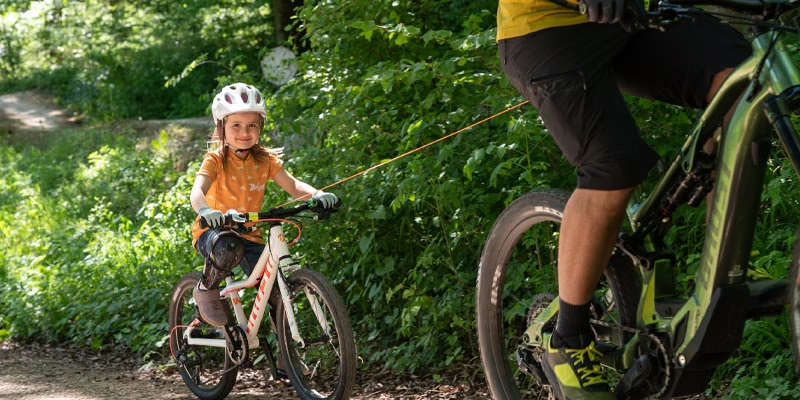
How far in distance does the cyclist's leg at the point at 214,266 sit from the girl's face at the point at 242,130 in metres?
0.53

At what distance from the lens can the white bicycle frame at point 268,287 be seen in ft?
17.3

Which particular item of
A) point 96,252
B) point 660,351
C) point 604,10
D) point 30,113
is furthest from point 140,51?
point 604,10

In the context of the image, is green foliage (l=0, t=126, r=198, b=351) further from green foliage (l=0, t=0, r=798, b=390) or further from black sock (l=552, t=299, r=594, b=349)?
black sock (l=552, t=299, r=594, b=349)

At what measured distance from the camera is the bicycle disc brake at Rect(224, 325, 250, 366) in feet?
18.6

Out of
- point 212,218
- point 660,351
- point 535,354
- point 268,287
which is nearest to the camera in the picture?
point 660,351

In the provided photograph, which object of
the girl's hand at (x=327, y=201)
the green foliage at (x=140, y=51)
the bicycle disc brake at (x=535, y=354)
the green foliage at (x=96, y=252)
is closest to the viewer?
the bicycle disc brake at (x=535, y=354)

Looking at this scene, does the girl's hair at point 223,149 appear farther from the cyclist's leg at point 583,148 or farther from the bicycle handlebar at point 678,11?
the bicycle handlebar at point 678,11

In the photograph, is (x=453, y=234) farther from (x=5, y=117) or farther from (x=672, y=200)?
(x=5, y=117)

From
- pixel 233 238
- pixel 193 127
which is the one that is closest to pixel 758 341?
pixel 233 238

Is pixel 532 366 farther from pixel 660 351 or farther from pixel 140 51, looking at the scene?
pixel 140 51

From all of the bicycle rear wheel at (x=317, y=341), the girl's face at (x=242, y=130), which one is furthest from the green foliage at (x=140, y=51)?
the bicycle rear wheel at (x=317, y=341)

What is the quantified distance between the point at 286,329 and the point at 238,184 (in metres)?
0.89

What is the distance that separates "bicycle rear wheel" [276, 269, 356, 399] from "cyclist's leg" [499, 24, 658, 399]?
6.27 feet

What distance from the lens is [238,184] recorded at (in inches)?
223
